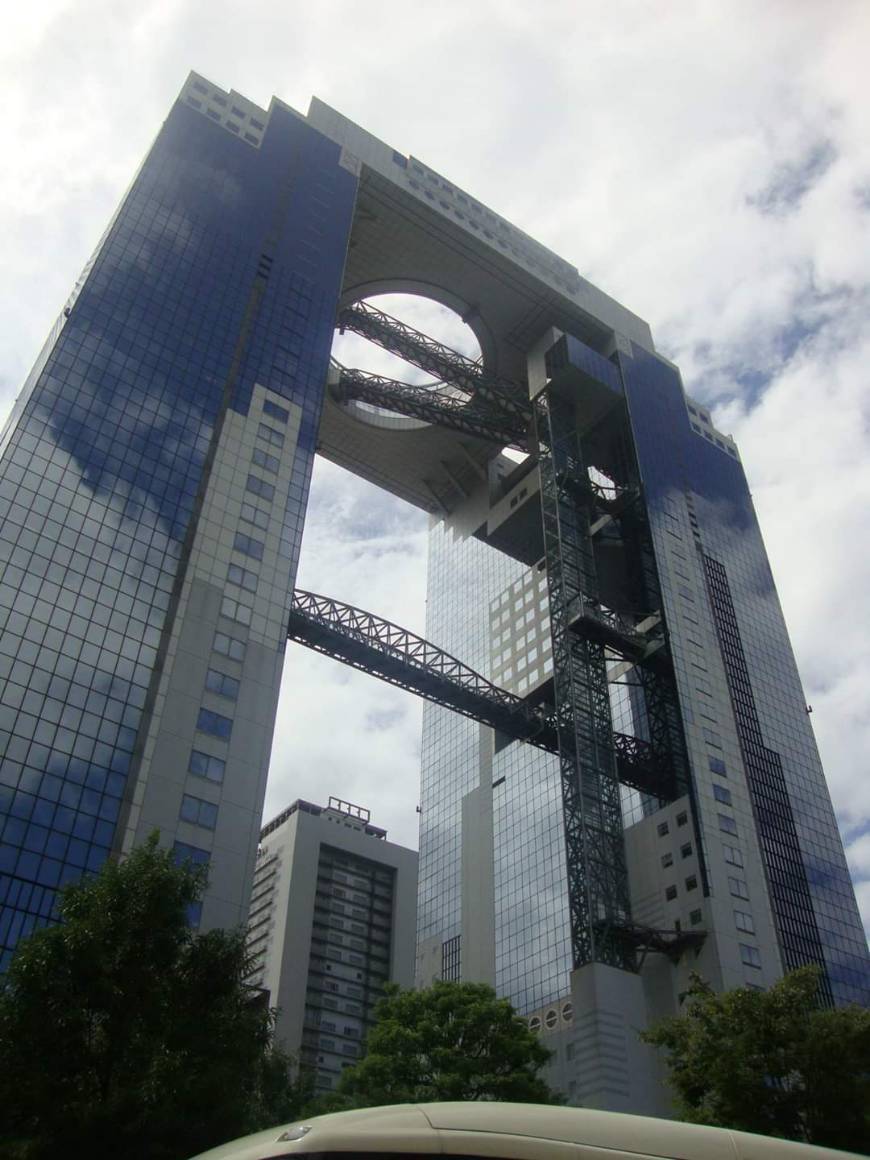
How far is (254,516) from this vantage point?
59250mm

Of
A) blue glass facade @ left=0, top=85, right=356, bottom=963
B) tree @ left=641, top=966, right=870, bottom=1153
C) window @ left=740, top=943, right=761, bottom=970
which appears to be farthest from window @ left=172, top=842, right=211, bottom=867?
window @ left=740, top=943, right=761, bottom=970

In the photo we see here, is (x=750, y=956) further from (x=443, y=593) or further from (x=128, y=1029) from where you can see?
(x=443, y=593)

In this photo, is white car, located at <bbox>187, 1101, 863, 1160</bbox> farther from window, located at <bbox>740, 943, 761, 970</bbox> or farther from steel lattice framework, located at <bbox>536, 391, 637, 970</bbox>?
window, located at <bbox>740, 943, 761, 970</bbox>

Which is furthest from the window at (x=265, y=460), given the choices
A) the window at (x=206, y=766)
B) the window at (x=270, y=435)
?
the window at (x=206, y=766)

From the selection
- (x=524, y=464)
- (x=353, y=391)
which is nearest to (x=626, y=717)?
(x=524, y=464)

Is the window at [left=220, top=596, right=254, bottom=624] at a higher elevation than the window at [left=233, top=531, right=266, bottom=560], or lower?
lower

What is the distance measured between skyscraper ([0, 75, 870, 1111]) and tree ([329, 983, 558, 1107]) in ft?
36.3

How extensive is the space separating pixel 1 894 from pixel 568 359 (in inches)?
2483

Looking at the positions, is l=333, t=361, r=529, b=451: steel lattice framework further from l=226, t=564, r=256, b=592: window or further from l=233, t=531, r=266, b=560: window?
l=226, t=564, r=256, b=592: window

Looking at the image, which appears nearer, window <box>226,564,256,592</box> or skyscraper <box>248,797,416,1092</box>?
window <box>226,564,256,592</box>

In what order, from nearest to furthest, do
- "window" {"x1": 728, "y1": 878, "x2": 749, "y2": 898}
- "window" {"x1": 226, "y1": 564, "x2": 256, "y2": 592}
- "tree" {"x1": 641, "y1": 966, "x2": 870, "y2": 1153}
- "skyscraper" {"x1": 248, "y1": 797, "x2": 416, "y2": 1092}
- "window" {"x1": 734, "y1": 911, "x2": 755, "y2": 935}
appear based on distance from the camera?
"tree" {"x1": 641, "y1": 966, "x2": 870, "y2": 1153} → "window" {"x1": 226, "y1": 564, "x2": 256, "y2": 592} → "window" {"x1": 734, "y1": 911, "x2": 755, "y2": 935} → "window" {"x1": 728, "y1": 878, "x2": 749, "y2": 898} → "skyscraper" {"x1": 248, "y1": 797, "x2": 416, "y2": 1092}

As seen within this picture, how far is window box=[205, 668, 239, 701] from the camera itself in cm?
5203

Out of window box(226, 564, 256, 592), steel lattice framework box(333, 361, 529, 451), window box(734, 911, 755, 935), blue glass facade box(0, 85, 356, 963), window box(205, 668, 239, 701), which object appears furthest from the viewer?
steel lattice framework box(333, 361, 529, 451)

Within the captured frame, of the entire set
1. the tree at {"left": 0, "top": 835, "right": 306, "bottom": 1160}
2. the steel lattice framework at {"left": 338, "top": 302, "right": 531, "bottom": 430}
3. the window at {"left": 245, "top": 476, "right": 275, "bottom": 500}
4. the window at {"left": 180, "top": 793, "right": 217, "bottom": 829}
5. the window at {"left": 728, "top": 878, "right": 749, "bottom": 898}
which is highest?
the steel lattice framework at {"left": 338, "top": 302, "right": 531, "bottom": 430}
